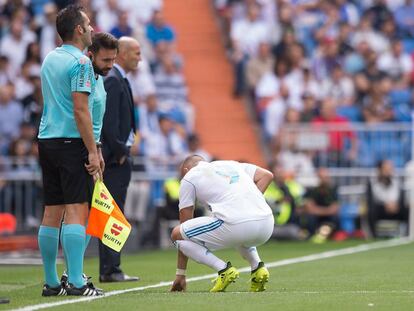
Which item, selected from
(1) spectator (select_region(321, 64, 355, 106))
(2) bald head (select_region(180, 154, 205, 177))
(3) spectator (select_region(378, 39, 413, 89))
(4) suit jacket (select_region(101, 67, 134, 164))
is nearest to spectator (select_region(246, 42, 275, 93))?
(1) spectator (select_region(321, 64, 355, 106))

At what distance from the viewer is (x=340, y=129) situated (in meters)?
21.5

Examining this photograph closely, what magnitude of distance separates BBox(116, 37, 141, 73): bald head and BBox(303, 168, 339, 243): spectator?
9160 millimetres

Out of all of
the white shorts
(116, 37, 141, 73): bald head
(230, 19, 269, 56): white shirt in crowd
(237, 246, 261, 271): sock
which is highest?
(230, 19, 269, 56): white shirt in crowd

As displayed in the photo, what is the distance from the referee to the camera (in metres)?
9.34

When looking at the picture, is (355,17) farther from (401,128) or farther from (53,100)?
(53,100)

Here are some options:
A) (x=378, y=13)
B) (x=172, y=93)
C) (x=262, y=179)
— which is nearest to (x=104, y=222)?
(x=262, y=179)

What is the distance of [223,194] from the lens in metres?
9.87

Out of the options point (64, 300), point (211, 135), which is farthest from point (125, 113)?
point (211, 135)

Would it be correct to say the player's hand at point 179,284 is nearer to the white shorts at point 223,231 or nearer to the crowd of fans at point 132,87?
the white shorts at point 223,231

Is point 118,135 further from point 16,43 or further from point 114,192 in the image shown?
point 16,43

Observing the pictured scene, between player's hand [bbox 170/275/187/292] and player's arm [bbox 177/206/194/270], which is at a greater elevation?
player's arm [bbox 177/206/194/270]

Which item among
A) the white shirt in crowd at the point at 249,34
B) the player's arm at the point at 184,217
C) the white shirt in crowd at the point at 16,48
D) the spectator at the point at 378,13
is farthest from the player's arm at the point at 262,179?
the spectator at the point at 378,13

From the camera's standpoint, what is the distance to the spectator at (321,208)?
2062cm

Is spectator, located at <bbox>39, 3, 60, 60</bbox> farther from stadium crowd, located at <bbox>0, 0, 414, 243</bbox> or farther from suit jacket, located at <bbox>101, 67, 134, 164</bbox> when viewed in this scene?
suit jacket, located at <bbox>101, 67, 134, 164</bbox>
